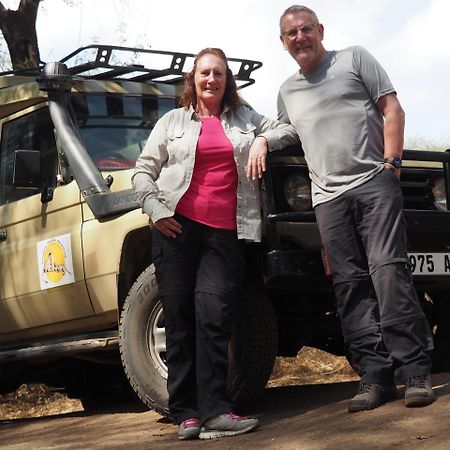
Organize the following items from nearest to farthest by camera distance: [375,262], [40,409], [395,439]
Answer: [395,439]
[375,262]
[40,409]

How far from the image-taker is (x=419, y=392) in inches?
177

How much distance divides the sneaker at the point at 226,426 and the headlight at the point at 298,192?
3.54 ft

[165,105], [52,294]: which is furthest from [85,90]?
[52,294]

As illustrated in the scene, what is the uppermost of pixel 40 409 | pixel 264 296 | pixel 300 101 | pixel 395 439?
pixel 300 101

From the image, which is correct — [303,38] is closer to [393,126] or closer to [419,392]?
[393,126]

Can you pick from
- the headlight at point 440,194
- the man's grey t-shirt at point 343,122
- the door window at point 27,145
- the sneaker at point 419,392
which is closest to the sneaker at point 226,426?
the sneaker at point 419,392

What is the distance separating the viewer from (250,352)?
5008mm

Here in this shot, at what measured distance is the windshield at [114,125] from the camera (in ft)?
19.8

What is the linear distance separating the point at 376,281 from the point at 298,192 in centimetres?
74

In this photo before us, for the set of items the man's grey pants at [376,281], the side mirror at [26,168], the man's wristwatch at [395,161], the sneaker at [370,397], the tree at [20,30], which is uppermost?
the tree at [20,30]

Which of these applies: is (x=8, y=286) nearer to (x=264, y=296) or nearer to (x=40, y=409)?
(x=264, y=296)

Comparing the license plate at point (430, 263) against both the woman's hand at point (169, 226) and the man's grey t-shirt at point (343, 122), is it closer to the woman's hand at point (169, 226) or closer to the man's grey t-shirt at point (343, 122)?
the man's grey t-shirt at point (343, 122)

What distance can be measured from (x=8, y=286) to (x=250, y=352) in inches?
77.6

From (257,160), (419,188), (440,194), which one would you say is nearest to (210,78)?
(257,160)
